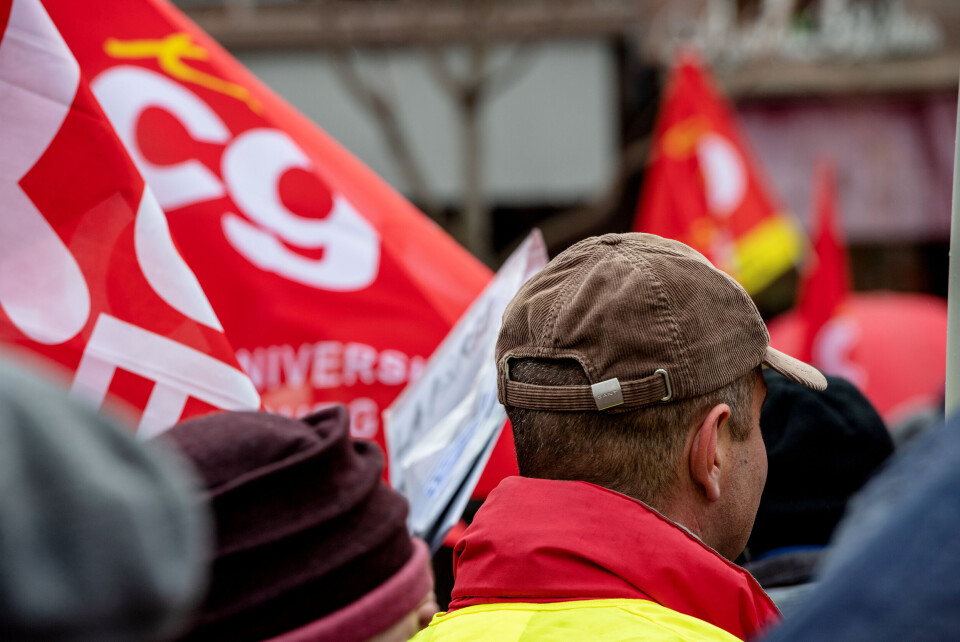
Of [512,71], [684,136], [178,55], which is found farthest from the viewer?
[512,71]

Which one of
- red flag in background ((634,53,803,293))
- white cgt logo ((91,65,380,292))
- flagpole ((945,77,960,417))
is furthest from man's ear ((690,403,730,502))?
red flag in background ((634,53,803,293))

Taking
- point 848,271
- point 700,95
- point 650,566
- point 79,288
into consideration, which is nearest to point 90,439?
point 650,566

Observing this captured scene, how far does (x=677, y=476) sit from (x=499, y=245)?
8.51 m

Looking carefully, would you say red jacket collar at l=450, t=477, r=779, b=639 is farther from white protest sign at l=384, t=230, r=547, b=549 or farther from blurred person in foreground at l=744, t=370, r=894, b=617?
blurred person in foreground at l=744, t=370, r=894, b=617

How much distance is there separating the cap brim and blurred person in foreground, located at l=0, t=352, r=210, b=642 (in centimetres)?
116

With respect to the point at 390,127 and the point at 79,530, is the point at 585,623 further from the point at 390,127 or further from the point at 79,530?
the point at 390,127

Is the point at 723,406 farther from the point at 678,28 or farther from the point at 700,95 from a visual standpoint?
the point at 678,28

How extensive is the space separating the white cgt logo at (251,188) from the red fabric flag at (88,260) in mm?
674

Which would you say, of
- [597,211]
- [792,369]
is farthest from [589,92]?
[792,369]

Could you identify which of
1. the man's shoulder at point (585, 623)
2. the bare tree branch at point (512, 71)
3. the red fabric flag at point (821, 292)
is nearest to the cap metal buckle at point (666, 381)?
the man's shoulder at point (585, 623)

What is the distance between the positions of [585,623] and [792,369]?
0.61m

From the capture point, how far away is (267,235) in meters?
2.91

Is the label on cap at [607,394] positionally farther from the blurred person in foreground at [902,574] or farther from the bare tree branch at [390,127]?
the bare tree branch at [390,127]

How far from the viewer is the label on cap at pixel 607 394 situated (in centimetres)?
137
